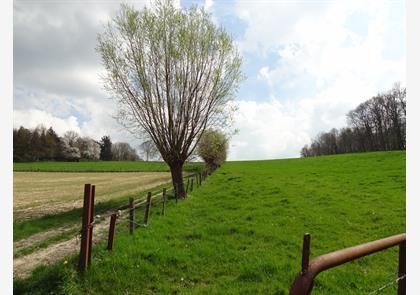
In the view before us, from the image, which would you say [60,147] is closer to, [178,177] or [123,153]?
[123,153]

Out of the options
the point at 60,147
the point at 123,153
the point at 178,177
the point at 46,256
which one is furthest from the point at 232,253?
the point at 123,153

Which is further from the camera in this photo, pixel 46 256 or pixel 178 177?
pixel 178 177

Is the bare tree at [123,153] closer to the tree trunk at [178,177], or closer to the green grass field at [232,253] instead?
the tree trunk at [178,177]

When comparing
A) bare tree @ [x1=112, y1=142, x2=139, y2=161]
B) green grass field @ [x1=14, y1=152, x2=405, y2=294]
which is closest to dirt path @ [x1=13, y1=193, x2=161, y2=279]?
green grass field @ [x1=14, y1=152, x2=405, y2=294]

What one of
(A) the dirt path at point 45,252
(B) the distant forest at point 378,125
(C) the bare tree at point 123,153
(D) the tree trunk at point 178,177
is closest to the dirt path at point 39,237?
(A) the dirt path at point 45,252

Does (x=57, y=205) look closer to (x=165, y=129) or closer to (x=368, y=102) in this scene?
(x=165, y=129)

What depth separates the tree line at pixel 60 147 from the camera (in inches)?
4348

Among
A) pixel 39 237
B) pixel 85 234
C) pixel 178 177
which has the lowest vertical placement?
pixel 39 237

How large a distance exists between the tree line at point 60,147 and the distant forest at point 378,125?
81945mm

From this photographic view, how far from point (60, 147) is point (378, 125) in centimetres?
9808

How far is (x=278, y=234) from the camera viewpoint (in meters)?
13.0

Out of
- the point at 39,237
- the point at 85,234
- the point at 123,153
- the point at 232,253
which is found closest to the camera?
the point at 85,234

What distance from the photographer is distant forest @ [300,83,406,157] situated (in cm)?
8462

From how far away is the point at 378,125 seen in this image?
93.2 meters
